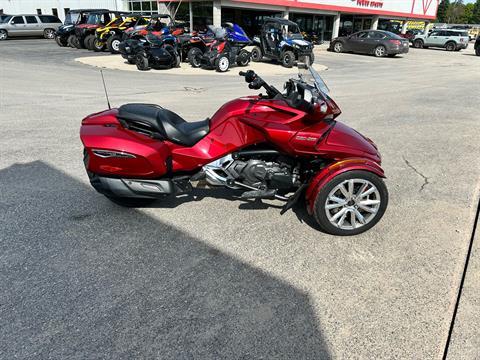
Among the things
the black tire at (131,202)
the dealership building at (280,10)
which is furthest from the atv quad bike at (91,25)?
the black tire at (131,202)

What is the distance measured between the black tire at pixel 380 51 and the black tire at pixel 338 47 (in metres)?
2.50

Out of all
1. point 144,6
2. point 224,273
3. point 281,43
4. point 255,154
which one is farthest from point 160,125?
point 144,6

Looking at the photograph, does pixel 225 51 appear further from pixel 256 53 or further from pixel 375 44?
pixel 375 44

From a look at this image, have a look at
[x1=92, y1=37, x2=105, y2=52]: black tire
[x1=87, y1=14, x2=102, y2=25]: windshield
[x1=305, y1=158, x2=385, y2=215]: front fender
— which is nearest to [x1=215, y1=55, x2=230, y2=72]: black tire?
[x1=92, y1=37, x2=105, y2=52]: black tire

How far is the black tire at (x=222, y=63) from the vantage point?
14016mm

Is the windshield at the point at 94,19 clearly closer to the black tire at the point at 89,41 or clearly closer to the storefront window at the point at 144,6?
the black tire at the point at 89,41

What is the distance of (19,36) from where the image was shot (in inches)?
1049

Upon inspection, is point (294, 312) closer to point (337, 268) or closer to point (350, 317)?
point (350, 317)

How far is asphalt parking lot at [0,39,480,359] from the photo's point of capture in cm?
228

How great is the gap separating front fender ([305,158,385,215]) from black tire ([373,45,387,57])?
72.2 ft

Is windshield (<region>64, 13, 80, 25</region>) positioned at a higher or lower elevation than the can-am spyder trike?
higher

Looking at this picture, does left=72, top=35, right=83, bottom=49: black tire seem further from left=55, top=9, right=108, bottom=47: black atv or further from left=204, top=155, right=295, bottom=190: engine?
left=204, top=155, right=295, bottom=190: engine

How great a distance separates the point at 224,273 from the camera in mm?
2877

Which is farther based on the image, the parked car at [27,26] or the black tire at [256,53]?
the parked car at [27,26]
